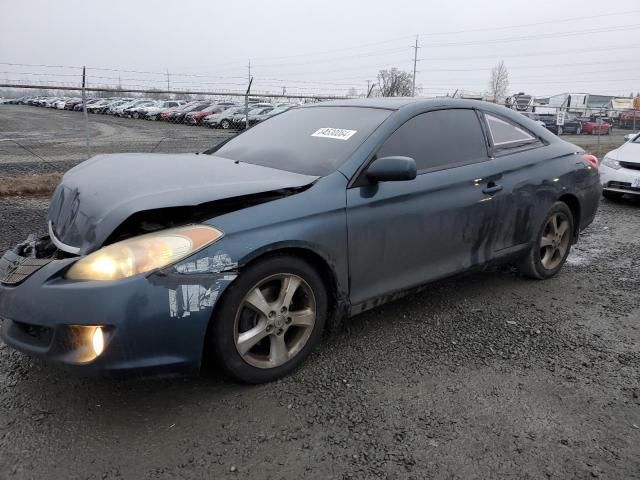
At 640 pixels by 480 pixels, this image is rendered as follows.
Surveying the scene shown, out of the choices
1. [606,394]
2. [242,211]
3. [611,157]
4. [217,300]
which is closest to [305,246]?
[242,211]

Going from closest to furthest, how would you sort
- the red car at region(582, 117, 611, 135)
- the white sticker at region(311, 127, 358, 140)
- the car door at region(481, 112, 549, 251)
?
the white sticker at region(311, 127, 358, 140), the car door at region(481, 112, 549, 251), the red car at region(582, 117, 611, 135)

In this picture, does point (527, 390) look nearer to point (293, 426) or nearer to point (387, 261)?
point (387, 261)

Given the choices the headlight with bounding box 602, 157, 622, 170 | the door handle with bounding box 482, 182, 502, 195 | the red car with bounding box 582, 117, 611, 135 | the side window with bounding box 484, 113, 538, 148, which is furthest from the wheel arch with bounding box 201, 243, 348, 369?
the red car with bounding box 582, 117, 611, 135

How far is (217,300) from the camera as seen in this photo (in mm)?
2426

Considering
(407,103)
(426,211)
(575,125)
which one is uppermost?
(407,103)

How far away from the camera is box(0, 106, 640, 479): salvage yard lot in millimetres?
2182

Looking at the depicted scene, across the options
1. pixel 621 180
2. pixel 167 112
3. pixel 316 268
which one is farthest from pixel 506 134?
pixel 167 112

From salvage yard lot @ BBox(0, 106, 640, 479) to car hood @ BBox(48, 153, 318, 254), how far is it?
2.66ft

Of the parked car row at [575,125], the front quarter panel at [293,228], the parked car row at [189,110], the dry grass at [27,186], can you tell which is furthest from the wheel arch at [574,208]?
the parked car row at [575,125]

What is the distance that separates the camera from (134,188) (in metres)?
2.64

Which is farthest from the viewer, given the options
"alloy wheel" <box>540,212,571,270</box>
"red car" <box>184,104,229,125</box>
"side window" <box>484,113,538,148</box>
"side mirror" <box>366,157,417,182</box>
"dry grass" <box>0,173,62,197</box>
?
"red car" <box>184,104,229,125</box>

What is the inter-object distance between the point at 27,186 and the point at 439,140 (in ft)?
20.4

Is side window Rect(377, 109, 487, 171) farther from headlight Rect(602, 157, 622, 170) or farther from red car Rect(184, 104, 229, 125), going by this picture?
red car Rect(184, 104, 229, 125)

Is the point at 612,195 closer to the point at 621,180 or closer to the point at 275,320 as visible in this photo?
the point at 621,180
